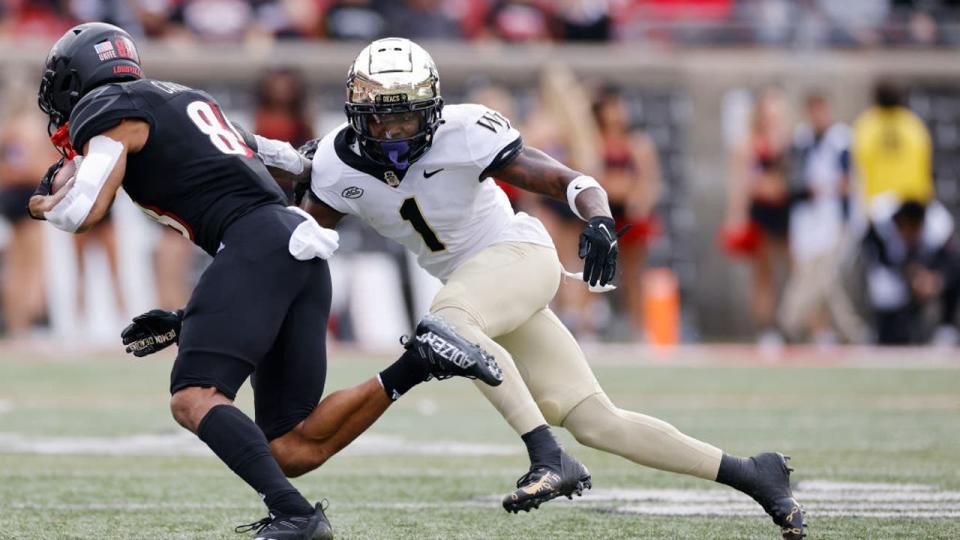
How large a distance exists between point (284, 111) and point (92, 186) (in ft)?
26.2

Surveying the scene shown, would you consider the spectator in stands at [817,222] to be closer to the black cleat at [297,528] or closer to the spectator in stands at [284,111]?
the spectator in stands at [284,111]

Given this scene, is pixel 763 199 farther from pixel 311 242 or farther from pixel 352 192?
pixel 311 242

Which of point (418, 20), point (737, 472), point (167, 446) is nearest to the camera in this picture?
point (737, 472)

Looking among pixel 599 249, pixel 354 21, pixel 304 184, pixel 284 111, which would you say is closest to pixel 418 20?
pixel 354 21

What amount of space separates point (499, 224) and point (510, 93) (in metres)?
8.99

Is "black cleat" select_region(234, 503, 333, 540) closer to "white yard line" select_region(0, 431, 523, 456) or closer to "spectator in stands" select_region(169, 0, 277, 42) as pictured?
"white yard line" select_region(0, 431, 523, 456)

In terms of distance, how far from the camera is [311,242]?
15.5ft

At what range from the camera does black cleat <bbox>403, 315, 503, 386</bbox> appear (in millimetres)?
4559

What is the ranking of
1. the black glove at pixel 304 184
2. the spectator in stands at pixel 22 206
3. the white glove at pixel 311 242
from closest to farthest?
the white glove at pixel 311 242 < the black glove at pixel 304 184 < the spectator in stands at pixel 22 206

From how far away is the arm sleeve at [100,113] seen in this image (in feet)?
15.0

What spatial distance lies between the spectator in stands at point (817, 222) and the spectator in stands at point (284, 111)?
13.2 feet

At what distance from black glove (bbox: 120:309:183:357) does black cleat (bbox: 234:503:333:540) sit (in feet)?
2.31

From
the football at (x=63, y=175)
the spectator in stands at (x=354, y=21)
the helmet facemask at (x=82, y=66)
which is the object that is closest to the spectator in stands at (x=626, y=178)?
the spectator in stands at (x=354, y=21)

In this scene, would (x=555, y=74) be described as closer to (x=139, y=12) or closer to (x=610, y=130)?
(x=610, y=130)
